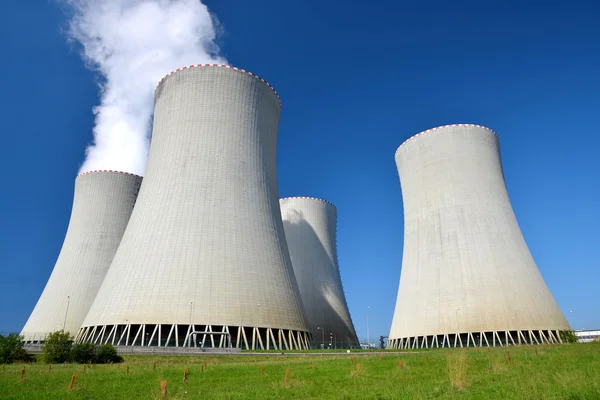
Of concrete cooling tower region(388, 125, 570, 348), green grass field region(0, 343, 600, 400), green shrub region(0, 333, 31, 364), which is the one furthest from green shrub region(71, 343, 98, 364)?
concrete cooling tower region(388, 125, 570, 348)

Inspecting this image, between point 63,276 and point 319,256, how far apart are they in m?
21.9

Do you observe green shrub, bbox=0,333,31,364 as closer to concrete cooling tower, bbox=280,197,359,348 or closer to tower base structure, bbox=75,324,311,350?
tower base structure, bbox=75,324,311,350

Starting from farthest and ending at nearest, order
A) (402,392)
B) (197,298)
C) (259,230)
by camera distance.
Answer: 1. (259,230)
2. (197,298)
3. (402,392)

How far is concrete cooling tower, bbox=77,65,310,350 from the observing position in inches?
854

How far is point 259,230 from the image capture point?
23.9 m

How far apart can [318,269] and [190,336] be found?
22834 millimetres

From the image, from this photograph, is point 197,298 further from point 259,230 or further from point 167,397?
point 167,397

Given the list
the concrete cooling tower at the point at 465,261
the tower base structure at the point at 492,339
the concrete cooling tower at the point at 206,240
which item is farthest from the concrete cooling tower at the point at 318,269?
the concrete cooling tower at the point at 206,240

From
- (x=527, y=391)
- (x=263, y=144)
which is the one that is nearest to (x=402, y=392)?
(x=527, y=391)

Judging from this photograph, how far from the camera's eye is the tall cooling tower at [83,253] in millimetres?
32031

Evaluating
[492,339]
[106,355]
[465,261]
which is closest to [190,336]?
[106,355]

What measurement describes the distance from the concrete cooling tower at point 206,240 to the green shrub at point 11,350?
408 centimetres

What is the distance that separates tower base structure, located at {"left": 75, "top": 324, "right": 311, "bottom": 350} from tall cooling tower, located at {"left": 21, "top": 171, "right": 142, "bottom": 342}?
9310mm

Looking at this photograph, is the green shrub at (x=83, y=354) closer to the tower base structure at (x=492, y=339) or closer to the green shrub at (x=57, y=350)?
the green shrub at (x=57, y=350)
